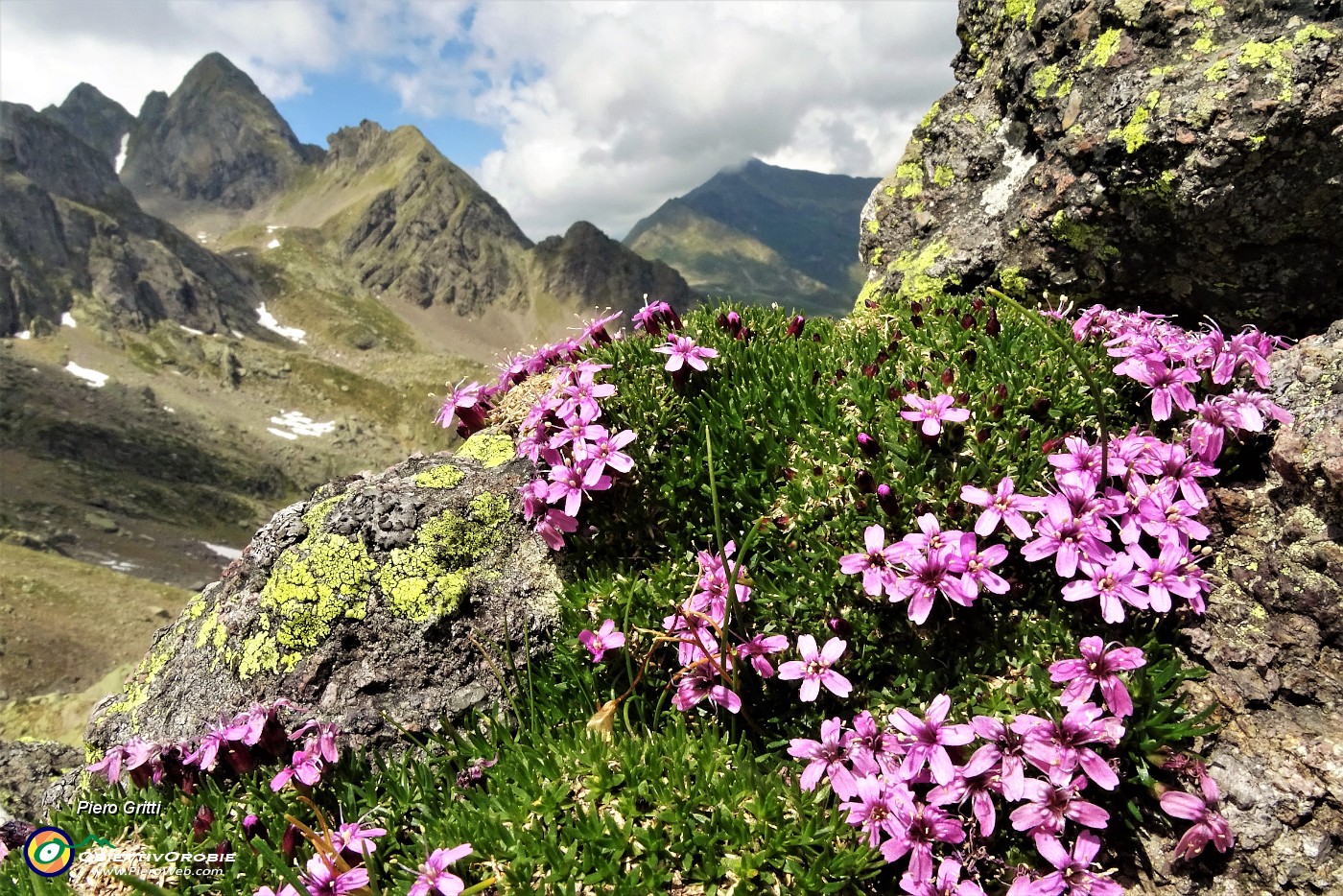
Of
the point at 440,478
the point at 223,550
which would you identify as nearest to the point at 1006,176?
the point at 440,478

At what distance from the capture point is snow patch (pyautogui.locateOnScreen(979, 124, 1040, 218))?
638 centimetres

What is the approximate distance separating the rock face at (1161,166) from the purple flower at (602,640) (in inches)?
163

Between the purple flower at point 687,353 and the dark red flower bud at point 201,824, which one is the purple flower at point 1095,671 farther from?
the dark red flower bud at point 201,824

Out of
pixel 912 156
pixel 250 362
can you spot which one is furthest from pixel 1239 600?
pixel 250 362

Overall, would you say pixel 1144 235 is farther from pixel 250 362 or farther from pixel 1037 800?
pixel 250 362

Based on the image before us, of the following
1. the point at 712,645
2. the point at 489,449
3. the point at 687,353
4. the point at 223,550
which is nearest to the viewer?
the point at 712,645

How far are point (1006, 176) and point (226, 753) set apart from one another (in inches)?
284

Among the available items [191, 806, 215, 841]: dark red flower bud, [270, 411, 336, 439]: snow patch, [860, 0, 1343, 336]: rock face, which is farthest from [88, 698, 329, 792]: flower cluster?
[270, 411, 336, 439]: snow patch

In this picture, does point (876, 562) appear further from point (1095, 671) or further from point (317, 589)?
point (317, 589)

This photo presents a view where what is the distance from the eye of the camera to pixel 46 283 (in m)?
176

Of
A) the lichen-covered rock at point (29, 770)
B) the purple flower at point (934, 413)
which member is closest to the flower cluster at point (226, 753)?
the lichen-covered rock at point (29, 770)

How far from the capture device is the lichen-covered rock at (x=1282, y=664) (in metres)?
2.96

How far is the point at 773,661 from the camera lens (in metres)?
3.90

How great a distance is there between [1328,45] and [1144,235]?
4.44 feet
